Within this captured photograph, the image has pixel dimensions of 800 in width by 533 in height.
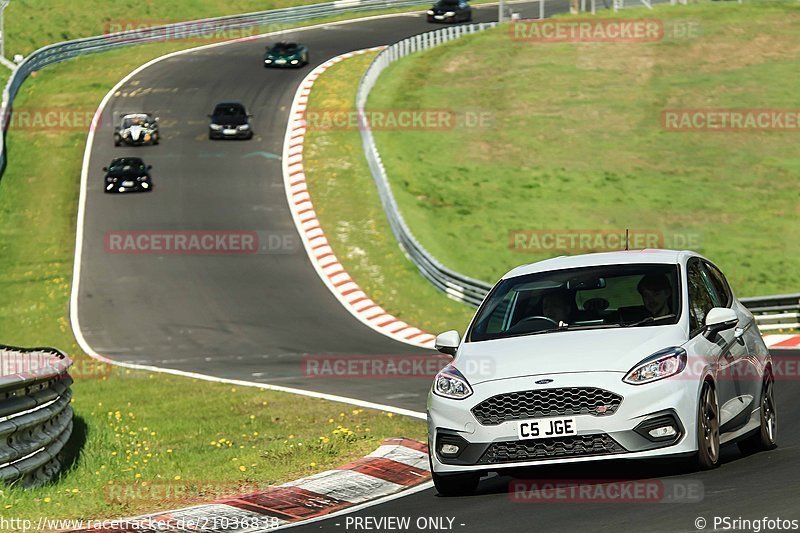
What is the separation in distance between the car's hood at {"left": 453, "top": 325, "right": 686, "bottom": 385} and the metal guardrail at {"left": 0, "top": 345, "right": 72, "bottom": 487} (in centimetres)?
374

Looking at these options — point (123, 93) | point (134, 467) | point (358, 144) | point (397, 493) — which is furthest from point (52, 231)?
point (397, 493)

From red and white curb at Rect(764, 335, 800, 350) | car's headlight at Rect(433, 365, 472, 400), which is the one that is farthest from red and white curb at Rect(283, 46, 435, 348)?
car's headlight at Rect(433, 365, 472, 400)

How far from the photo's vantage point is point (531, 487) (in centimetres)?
1032

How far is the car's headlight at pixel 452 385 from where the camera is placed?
10156 millimetres

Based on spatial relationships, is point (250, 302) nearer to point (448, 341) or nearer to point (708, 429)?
point (448, 341)

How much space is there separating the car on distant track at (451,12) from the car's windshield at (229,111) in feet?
82.3

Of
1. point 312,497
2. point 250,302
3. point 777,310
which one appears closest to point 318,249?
point 250,302

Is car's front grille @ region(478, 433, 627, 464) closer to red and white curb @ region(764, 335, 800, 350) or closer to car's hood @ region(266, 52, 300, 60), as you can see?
red and white curb @ region(764, 335, 800, 350)

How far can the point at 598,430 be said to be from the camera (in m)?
9.70

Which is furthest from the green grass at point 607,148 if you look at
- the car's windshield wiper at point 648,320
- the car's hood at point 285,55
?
the car's windshield wiper at point 648,320

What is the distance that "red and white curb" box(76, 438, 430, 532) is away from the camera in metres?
9.86

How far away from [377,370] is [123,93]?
34.5m

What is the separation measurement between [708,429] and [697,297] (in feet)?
4.52

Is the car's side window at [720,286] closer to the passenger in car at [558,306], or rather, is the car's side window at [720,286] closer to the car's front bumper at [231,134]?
the passenger in car at [558,306]
